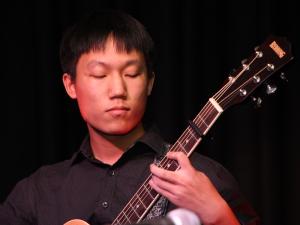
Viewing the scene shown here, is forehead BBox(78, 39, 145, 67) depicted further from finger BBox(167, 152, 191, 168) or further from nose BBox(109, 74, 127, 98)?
finger BBox(167, 152, 191, 168)

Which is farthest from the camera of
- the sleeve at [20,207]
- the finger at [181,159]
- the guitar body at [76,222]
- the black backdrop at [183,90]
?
the black backdrop at [183,90]

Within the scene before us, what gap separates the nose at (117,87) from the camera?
1.43 m

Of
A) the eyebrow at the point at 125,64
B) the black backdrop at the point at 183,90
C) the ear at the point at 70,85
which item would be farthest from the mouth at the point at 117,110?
the black backdrop at the point at 183,90

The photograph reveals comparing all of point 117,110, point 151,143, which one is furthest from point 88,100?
point 151,143

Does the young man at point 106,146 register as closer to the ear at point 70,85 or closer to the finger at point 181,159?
the ear at point 70,85

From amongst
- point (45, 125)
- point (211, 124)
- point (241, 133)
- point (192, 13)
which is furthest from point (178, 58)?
point (211, 124)

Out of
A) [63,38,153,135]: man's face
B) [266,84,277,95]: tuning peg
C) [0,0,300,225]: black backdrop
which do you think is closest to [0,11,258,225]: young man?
[63,38,153,135]: man's face

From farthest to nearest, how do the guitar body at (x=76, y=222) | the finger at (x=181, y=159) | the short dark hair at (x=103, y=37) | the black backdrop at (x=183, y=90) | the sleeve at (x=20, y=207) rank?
the black backdrop at (x=183, y=90), the sleeve at (x=20, y=207), the short dark hair at (x=103, y=37), the guitar body at (x=76, y=222), the finger at (x=181, y=159)

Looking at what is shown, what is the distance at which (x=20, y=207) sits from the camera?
64.4 inches

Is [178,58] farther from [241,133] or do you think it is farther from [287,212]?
[287,212]

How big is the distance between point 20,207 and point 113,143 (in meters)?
0.35

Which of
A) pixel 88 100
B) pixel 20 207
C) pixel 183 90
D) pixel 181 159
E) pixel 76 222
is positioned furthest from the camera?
pixel 183 90

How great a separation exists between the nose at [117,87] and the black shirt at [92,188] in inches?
6.4

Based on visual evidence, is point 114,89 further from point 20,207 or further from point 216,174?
point 20,207
